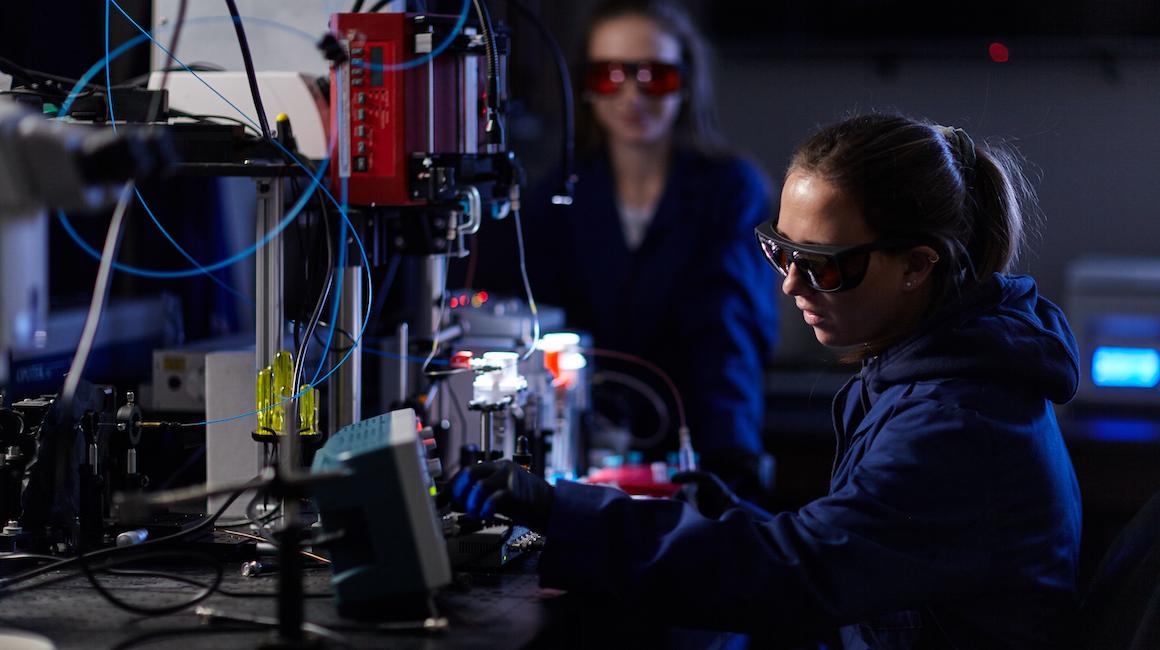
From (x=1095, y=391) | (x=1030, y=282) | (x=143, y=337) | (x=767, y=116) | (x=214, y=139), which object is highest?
(x=767, y=116)

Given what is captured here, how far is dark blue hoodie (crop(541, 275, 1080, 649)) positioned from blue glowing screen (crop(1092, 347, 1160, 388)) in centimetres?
264

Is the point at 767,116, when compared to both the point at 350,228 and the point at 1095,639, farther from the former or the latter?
the point at 1095,639

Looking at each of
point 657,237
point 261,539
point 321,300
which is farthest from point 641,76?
point 261,539

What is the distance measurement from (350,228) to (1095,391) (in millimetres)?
3024

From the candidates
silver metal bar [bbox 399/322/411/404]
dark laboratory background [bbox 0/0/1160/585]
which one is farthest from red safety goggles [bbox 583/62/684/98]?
silver metal bar [bbox 399/322/411/404]

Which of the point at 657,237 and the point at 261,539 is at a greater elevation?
the point at 657,237

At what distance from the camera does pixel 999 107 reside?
15.2ft

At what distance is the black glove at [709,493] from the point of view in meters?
2.13

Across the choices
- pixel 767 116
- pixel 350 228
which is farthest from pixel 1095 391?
pixel 350 228

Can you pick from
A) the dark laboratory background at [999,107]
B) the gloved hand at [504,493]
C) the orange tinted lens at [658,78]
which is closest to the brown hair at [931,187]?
the gloved hand at [504,493]

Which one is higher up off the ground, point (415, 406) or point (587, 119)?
point (587, 119)

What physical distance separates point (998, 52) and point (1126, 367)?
138 centimetres

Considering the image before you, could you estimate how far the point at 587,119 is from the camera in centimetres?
364

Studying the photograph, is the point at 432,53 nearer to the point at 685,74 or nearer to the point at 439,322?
the point at 439,322
